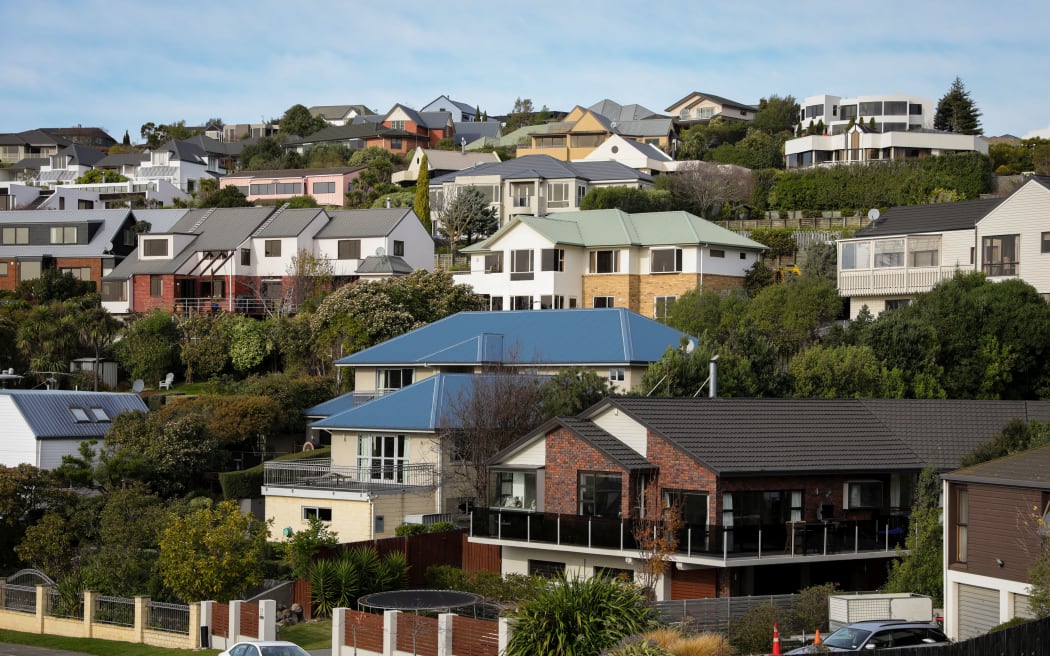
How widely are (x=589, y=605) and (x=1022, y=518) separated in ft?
31.8

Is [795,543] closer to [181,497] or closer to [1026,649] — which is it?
[1026,649]

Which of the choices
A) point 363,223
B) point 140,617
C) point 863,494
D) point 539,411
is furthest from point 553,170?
point 140,617

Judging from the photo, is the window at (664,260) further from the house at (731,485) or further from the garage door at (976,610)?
the garage door at (976,610)

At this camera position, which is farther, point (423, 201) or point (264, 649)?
point (423, 201)

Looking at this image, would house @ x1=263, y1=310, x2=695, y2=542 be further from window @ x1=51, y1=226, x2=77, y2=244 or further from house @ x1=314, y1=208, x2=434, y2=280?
window @ x1=51, y1=226, x2=77, y2=244

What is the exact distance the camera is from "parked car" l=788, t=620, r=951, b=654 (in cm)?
2356

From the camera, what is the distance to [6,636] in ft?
118

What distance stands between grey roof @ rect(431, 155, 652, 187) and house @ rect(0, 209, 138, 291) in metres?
25.6

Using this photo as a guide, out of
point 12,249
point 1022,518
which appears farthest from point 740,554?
point 12,249

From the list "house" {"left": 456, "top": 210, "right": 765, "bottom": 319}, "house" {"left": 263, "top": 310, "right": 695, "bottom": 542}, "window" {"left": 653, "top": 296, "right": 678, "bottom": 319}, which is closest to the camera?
"house" {"left": 263, "top": 310, "right": 695, "bottom": 542}

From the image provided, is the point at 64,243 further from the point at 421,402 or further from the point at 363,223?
the point at 421,402

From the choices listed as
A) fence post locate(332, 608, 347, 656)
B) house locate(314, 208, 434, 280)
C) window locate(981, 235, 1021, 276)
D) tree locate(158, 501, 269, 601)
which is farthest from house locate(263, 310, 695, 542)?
house locate(314, 208, 434, 280)

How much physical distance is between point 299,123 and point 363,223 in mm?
98822

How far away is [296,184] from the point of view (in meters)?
122
